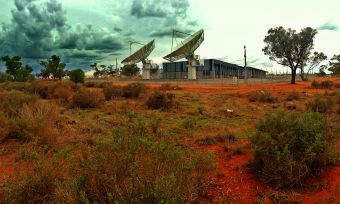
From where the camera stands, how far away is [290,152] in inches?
252

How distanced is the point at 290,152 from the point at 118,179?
3.58 m

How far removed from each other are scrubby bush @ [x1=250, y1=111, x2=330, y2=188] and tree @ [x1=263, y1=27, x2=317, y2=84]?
152 ft

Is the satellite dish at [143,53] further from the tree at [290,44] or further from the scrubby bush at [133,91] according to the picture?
the scrubby bush at [133,91]

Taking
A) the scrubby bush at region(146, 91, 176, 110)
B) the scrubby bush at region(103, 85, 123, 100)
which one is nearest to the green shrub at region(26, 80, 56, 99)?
the scrubby bush at region(103, 85, 123, 100)

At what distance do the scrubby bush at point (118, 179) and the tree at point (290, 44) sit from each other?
160 feet

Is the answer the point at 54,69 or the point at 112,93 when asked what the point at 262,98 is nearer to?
the point at 112,93

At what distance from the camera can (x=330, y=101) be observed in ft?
52.5

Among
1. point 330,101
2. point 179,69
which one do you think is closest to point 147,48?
point 179,69

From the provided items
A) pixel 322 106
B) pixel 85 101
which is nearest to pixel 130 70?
pixel 85 101

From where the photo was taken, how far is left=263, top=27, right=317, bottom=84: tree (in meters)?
50.0

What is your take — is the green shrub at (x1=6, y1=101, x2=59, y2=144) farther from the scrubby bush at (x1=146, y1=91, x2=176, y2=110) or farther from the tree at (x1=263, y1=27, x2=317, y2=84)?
the tree at (x1=263, y1=27, x2=317, y2=84)

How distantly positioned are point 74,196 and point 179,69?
98181mm

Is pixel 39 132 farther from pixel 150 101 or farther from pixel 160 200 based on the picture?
pixel 150 101

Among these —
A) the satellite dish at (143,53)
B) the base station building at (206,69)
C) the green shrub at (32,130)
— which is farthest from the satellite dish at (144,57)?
the green shrub at (32,130)
